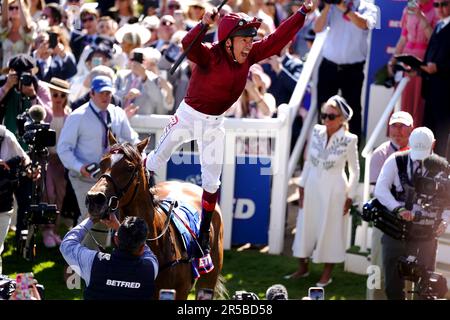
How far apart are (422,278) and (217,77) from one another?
7.41 feet

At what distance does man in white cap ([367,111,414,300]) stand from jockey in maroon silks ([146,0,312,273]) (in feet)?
7.86

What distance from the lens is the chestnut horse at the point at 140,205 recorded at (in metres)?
8.18

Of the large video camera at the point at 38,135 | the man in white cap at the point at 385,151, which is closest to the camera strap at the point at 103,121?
the large video camera at the point at 38,135

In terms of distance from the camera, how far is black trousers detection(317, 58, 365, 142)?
13.1m

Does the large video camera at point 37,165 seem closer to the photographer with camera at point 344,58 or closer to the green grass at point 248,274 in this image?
the green grass at point 248,274

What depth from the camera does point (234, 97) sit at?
28.2ft

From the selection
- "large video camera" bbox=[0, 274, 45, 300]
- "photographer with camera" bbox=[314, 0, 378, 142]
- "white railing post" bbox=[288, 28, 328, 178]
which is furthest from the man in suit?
"large video camera" bbox=[0, 274, 45, 300]

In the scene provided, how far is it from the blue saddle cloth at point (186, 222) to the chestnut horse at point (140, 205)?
60mm

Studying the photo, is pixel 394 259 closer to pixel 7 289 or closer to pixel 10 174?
pixel 10 174

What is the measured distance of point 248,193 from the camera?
42.3ft

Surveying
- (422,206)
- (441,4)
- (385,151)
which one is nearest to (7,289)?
(422,206)
